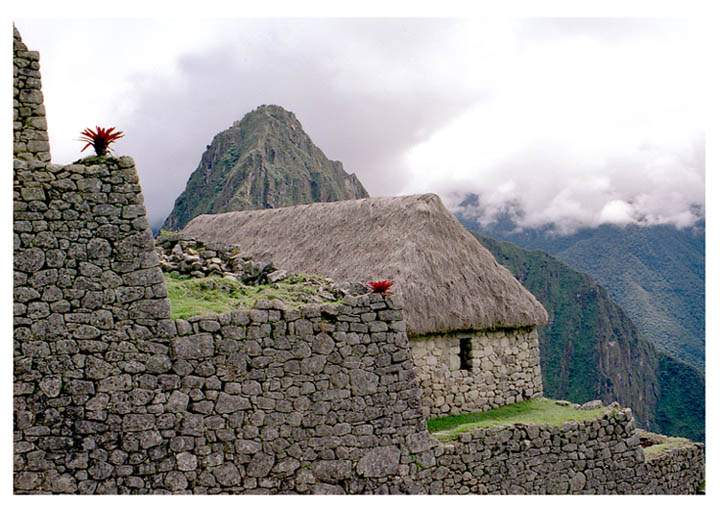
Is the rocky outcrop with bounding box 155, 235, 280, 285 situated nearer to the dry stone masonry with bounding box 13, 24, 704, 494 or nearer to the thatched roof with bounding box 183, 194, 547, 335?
the dry stone masonry with bounding box 13, 24, 704, 494

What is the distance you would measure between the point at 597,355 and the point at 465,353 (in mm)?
46781

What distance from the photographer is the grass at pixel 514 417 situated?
11.3 meters

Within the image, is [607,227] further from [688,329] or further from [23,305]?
[23,305]

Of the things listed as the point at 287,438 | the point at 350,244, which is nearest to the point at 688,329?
the point at 350,244

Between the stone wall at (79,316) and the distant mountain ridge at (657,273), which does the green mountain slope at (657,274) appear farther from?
the stone wall at (79,316)

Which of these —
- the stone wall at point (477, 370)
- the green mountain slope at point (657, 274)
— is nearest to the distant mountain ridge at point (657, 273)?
the green mountain slope at point (657, 274)

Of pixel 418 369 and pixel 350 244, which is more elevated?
pixel 350 244

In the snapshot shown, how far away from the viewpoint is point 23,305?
321 inches

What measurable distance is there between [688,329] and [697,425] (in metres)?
6.82

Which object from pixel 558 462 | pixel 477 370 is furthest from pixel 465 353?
pixel 558 462

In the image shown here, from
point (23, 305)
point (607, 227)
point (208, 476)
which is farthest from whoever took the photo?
point (607, 227)

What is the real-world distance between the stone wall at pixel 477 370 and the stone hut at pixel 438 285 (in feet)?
0.06

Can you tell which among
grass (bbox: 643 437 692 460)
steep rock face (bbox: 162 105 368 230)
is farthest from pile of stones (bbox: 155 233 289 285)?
steep rock face (bbox: 162 105 368 230)

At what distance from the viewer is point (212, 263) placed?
10.9 m
